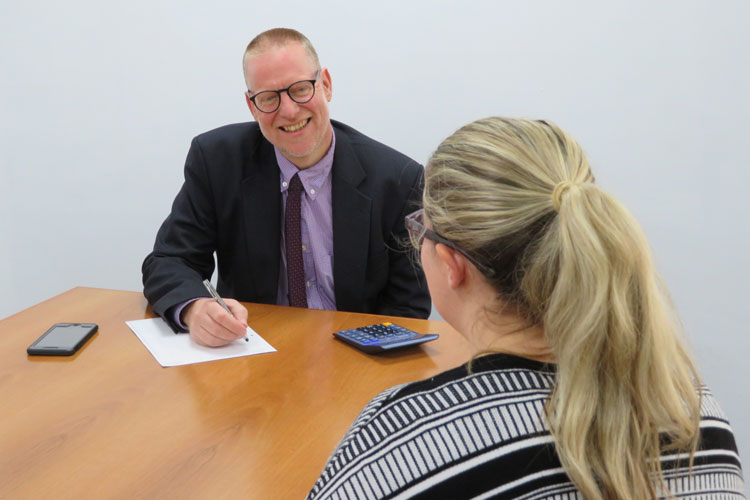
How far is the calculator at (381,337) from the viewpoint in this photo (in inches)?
52.7

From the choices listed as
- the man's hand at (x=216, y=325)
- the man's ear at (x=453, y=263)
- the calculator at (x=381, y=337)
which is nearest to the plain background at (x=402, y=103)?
the calculator at (x=381, y=337)

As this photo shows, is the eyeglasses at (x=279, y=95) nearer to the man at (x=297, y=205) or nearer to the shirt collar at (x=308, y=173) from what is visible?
the man at (x=297, y=205)

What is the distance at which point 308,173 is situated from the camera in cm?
187

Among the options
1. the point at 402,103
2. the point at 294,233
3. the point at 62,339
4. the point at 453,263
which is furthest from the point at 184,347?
the point at 402,103

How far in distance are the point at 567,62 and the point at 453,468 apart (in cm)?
187

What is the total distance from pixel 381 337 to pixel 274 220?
634 mm

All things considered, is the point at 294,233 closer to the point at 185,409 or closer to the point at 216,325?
the point at 216,325

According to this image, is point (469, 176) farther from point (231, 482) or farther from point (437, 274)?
point (231, 482)

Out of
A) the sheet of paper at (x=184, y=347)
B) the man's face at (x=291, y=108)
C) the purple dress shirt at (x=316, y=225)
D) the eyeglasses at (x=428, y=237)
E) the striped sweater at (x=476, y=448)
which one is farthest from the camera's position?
the purple dress shirt at (x=316, y=225)

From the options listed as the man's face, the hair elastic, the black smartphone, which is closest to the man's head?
the man's face

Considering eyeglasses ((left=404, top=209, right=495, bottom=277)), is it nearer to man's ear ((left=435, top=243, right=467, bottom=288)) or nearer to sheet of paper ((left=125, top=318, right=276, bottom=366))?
man's ear ((left=435, top=243, right=467, bottom=288))

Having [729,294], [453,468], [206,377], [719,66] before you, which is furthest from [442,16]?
[453,468]

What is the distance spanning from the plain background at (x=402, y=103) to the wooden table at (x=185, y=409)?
1.12m

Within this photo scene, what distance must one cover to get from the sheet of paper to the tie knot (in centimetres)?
51
